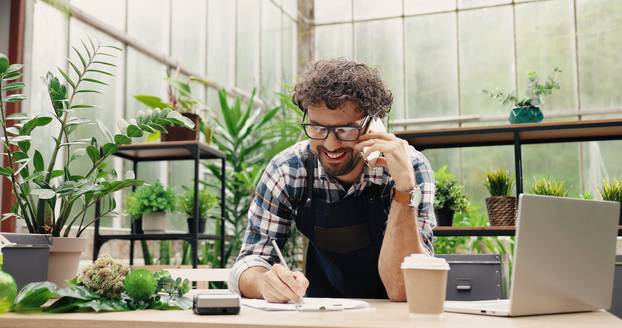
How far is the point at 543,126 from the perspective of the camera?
10.4 ft

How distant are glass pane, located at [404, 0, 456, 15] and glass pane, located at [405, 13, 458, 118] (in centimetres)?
7

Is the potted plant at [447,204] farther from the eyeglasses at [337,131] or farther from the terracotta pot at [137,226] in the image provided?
the eyeglasses at [337,131]

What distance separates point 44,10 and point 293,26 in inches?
171

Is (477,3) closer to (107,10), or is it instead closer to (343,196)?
(107,10)

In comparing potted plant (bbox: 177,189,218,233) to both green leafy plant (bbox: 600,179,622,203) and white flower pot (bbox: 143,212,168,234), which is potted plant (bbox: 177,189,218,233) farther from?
green leafy plant (bbox: 600,179,622,203)

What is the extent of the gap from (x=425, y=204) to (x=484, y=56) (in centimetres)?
572

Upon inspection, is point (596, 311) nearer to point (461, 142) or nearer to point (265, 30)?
point (461, 142)

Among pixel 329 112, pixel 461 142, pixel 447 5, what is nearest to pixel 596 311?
pixel 329 112

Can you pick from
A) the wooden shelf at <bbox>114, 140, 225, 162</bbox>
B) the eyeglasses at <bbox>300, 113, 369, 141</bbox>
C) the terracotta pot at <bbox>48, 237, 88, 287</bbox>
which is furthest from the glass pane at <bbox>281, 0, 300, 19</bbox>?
the terracotta pot at <bbox>48, 237, 88, 287</bbox>

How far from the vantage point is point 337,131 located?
1.81 m

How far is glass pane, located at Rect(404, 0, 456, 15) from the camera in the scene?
24.5 feet

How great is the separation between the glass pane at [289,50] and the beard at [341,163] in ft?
18.0

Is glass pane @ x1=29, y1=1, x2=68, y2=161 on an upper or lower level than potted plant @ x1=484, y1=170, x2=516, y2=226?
upper

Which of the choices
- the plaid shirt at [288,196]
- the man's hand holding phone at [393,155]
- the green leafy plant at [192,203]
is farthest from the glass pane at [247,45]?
the man's hand holding phone at [393,155]
